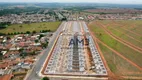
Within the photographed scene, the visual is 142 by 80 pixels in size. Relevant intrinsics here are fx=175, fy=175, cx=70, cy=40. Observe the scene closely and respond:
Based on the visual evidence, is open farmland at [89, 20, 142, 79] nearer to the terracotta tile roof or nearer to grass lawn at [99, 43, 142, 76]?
grass lawn at [99, 43, 142, 76]

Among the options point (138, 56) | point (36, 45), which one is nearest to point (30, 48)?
point (36, 45)

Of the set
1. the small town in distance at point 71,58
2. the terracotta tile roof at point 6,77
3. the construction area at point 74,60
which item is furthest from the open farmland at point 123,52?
the terracotta tile roof at point 6,77

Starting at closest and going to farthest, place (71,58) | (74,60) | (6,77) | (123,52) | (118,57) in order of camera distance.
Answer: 1. (6,77)
2. (74,60)
3. (71,58)
4. (118,57)
5. (123,52)

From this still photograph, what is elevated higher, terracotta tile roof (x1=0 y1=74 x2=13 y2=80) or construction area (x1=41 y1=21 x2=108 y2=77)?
construction area (x1=41 y1=21 x2=108 y2=77)

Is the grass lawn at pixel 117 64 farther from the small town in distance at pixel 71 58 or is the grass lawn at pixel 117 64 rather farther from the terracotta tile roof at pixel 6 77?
the terracotta tile roof at pixel 6 77

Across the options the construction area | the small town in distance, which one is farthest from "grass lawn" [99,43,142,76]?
the construction area

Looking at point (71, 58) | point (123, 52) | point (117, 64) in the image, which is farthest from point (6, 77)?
point (123, 52)

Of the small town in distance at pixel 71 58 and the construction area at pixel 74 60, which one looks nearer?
the small town in distance at pixel 71 58

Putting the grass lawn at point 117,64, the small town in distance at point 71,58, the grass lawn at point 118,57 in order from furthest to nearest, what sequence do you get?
the grass lawn at point 118,57 → the grass lawn at point 117,64 → the small town in distance at point 71,58

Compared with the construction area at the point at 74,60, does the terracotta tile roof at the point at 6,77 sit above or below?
below

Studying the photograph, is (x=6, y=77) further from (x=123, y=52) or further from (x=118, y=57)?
(x=123, y=52)

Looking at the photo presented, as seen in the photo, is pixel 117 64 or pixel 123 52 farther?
pixel 123 52
